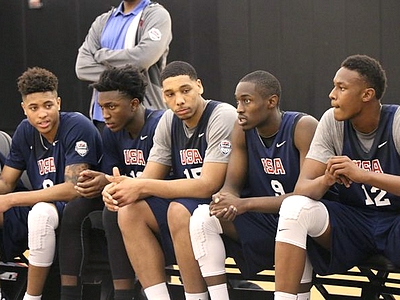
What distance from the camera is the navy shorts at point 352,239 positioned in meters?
3.68

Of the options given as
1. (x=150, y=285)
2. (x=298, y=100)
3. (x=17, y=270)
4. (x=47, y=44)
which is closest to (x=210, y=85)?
(x=298, y=100)

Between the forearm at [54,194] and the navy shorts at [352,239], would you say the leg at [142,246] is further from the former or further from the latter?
the navy shorts at [352,239]

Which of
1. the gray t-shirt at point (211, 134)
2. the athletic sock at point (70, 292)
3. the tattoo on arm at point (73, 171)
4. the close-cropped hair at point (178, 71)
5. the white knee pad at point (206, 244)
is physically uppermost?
the close-cropped hair at point (178, 71)

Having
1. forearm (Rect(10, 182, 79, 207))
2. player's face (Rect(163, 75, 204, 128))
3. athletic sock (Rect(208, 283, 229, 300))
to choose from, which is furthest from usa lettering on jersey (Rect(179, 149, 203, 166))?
athletic sock (Rect(208, 283, 229, 300))

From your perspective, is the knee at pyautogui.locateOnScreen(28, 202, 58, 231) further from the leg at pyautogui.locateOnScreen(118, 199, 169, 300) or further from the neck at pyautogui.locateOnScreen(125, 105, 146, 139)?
the neck at pyautogui.locateOnScreen(125, 105, 146, 139)

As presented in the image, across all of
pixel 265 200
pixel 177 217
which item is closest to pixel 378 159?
pixel 265 200

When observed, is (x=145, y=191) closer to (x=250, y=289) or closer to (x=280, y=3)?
(x=250, y=289)

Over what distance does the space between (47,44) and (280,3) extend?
191cm

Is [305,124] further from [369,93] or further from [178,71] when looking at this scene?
[178,71]

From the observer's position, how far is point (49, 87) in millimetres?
4656

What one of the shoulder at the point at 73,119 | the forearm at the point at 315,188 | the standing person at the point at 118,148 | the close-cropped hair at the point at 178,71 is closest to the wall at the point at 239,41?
the standing person at the point at 118,148

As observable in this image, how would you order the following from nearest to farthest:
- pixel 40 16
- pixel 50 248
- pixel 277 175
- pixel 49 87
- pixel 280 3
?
pixel 277 175, pixel 50 248, pixel 49 87, pixel 280 3, pixel 40 16

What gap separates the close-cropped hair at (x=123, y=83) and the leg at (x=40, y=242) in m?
0.64

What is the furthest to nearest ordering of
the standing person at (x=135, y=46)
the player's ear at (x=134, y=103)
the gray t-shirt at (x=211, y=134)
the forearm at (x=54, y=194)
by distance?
the standing person at (x=135, y=46) < the player's ear at (x=134, y=103) < the forearm at (x=54, y=194) < the gray t-shirt at (x=211, y=134)
